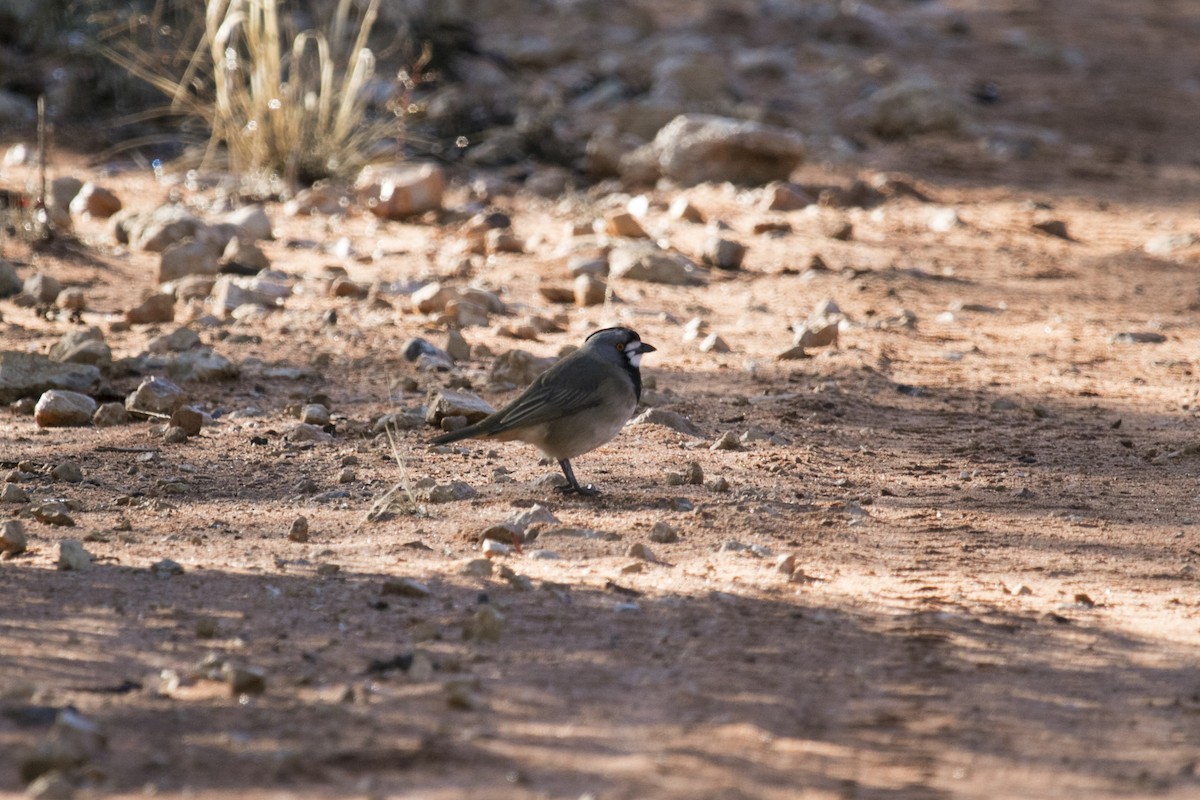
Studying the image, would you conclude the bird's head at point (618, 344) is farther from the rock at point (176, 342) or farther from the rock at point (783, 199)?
the rock at point (783, 199)

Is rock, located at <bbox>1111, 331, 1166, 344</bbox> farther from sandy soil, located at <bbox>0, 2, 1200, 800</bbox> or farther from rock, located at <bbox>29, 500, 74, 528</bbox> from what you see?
rock, located at <bbox>29, 500, 74, 528</bbox>

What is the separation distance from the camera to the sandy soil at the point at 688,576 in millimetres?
3074

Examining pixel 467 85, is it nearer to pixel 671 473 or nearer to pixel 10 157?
pixel 10 157

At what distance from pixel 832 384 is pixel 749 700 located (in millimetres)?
3372

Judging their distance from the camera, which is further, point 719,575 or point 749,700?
point 719,575

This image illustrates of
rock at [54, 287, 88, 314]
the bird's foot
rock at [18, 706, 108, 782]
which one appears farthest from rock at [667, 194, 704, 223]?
rock at [18, 706, 108, 782]

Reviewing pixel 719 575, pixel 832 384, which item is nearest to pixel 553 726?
pixel 719 575

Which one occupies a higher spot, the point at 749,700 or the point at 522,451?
→ the point at 749,700

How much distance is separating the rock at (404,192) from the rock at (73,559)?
20.1 feet

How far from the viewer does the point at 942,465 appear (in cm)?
550

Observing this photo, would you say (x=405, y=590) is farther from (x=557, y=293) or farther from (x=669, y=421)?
(x=557, y=293)

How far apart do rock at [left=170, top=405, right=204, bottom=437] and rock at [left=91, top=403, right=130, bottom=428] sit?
1.04 feet

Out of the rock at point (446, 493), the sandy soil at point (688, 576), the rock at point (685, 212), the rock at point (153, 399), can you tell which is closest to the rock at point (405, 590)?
the sandy soil at point (688, 576)

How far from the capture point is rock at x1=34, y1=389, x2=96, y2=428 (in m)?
5.77
